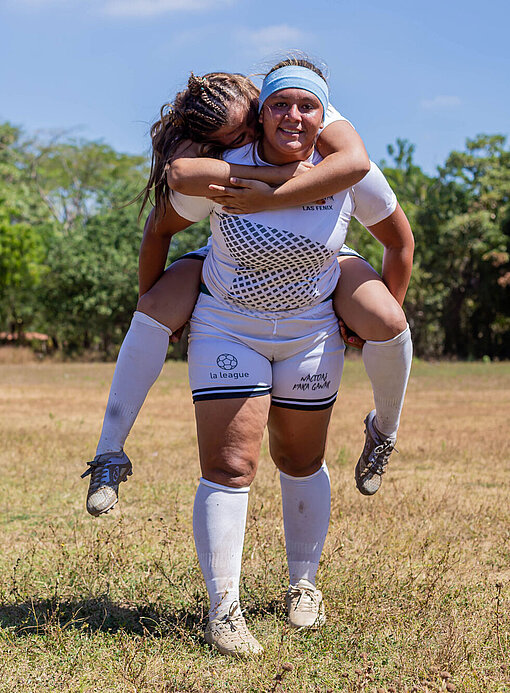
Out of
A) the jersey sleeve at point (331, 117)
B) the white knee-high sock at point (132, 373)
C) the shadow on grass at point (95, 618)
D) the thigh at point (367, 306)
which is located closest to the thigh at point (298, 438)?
the thigh at point (367, 306)

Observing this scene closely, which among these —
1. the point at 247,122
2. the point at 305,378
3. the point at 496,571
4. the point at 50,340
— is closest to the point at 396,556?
the point at 496,571

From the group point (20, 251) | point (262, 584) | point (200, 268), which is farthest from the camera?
point (20, 251)

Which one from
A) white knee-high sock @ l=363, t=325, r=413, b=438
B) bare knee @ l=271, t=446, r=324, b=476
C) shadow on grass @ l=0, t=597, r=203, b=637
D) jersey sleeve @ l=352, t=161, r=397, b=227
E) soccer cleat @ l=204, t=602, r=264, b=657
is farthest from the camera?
bare knee @ l=271, t=446, r=324, b=476

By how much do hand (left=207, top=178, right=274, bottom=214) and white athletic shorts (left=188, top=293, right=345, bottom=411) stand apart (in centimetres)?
44

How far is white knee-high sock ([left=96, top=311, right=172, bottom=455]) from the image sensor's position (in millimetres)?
3348

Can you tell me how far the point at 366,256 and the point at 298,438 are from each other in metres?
30.8

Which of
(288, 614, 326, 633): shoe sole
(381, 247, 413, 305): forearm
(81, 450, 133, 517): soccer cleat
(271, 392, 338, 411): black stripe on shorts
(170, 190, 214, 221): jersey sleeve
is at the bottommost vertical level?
(288, 614, 326, 633): shoe sole

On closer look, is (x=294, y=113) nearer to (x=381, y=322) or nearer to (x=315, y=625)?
(x=381, y=322)

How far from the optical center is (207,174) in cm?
304

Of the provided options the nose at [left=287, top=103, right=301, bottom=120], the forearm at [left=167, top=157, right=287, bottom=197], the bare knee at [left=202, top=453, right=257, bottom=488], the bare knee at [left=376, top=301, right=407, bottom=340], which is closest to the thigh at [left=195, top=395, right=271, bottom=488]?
the bare knee at [left=202, top=453, right=257, bottom=488]

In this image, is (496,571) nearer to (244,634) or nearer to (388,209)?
(244,634)

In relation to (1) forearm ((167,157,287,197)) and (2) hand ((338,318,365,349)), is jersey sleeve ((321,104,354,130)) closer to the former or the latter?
(1) forearm ((167,157,287,197))

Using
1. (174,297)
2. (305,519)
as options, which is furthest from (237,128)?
(305,519)

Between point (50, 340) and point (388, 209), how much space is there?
35.4m
